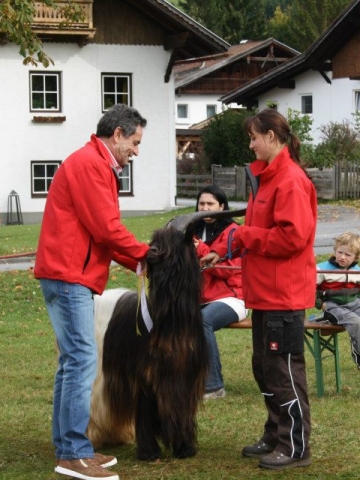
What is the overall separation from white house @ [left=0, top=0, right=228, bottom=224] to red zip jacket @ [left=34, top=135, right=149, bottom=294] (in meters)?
27.9

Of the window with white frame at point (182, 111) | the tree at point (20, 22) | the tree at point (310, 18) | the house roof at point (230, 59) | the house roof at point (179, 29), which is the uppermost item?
the tree at point (310, 18)

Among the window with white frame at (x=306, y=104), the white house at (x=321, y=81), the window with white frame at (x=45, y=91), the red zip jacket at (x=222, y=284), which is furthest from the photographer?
the window with white frame at (x=306, y=104)

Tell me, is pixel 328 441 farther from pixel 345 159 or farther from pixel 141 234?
pixel 345 159

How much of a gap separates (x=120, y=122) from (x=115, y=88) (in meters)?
29.2

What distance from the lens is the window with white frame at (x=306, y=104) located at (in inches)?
1766

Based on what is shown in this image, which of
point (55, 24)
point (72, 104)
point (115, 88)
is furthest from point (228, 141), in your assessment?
point (55, 24)

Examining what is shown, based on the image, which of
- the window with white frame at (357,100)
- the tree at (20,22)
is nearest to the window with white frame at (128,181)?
the window with white frame at (357,100)

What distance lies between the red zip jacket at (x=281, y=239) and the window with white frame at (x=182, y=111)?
64.6 meters

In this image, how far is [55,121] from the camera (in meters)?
34.3

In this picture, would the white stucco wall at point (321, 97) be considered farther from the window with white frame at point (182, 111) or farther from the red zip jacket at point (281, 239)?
the red zip jacket at point (281, 239)

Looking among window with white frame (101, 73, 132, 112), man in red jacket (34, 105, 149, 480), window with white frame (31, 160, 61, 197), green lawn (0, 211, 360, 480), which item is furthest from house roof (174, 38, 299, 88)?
man in red jacket (34, 105, 149, 480)

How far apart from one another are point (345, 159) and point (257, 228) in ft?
100

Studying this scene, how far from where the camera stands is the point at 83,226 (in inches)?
230

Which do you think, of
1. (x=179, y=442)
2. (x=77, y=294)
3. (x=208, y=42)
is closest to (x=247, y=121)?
(x=77, y=294)
